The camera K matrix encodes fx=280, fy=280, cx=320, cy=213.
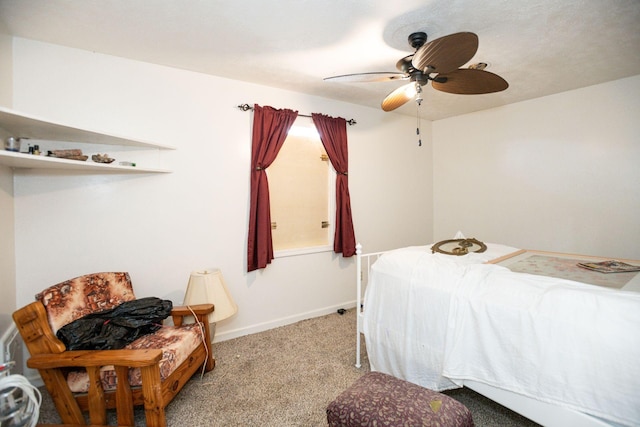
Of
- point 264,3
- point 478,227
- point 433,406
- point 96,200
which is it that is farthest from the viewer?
point 478,227

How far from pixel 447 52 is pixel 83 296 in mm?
2727

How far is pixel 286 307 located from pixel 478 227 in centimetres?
287

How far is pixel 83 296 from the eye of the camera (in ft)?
6.27

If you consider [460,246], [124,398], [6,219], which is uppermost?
[6,219]

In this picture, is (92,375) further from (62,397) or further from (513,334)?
(513,334)

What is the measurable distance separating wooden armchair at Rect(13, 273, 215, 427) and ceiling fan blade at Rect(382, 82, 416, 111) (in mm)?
2283

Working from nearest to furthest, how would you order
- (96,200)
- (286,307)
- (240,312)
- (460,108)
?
(96,200), (240,312), (286,307), (460,108)

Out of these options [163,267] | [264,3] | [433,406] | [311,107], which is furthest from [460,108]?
[163,267]

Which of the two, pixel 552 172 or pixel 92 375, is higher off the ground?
pixel 552 172

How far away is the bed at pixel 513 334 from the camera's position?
119 centimetres

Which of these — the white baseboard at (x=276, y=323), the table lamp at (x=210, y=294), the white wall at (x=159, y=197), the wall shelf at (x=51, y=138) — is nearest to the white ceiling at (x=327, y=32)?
the white wall at (x=159, y=197)

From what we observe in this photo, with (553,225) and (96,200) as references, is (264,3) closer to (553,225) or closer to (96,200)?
(96,200)

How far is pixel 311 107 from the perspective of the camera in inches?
126

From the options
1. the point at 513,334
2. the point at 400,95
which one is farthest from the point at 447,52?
the point at 513,334
